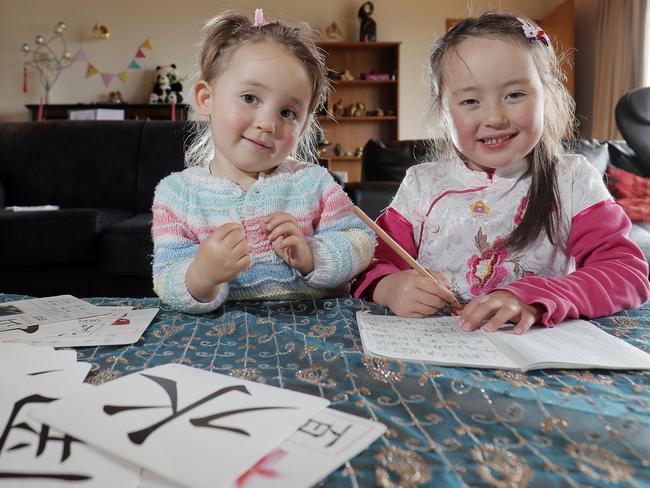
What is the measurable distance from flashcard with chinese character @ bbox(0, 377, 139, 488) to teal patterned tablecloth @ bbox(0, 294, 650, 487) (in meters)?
0.11

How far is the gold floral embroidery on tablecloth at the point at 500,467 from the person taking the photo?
0.35 meters

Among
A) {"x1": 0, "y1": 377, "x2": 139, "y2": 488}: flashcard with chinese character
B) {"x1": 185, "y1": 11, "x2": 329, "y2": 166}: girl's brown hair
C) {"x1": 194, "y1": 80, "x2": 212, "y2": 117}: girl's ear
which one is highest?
{"x1": 185, "y1": 11, "x2": 329, "y2": 166}: girl's brown hair

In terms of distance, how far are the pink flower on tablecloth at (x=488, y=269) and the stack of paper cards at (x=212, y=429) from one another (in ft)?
2.04

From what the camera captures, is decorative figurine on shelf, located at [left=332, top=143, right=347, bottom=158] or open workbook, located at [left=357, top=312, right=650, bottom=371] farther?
decorative figurine on shelf, located at [left=332, top=143, right=347, bottom=158]

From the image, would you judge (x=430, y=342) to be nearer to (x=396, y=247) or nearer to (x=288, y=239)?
(x=396, y=247)

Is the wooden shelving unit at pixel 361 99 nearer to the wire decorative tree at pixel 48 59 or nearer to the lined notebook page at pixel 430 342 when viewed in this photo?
the wire decorative tree at pixel 48 59

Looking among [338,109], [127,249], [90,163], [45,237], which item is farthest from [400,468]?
[338,109]

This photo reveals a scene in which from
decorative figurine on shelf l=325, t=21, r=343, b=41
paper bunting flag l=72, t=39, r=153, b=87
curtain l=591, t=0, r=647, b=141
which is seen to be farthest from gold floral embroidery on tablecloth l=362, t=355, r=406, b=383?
paper bunting flag l=72, t=39, r=153, b=87

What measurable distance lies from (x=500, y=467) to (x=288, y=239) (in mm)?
500

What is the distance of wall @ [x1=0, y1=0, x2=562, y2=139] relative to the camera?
533 cm

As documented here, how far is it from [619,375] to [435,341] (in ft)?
0.60

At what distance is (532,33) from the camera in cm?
94

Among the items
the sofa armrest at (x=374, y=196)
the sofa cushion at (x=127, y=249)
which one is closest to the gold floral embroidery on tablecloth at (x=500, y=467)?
the sofa armrest at (x=374, y=196)

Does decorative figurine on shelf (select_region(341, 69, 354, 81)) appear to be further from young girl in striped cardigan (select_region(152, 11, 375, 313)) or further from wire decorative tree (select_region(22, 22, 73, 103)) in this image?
young girl in striped cardigan (select_region(152, 11, 375, 313))
